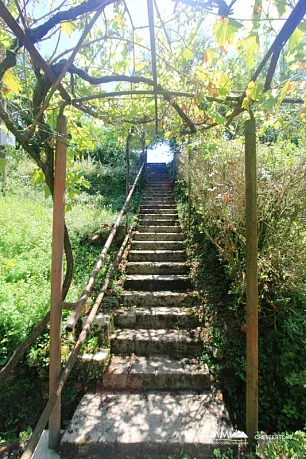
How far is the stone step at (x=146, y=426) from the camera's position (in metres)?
1.66

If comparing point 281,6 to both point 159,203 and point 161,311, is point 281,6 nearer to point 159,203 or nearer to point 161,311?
point 161,311

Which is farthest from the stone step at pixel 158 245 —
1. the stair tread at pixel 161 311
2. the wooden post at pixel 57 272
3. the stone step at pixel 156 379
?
the wooden post at pixel 57 272

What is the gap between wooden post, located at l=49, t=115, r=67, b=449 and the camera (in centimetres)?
163

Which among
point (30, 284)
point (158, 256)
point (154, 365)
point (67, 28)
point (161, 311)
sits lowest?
point (154, 365)

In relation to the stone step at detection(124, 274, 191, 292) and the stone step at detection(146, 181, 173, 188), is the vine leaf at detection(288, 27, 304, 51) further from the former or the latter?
the stone step at detection(146, 181, 173, 188)

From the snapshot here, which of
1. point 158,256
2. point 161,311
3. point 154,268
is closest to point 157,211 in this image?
point 158,256

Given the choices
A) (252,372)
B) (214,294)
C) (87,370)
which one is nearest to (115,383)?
(87,370)

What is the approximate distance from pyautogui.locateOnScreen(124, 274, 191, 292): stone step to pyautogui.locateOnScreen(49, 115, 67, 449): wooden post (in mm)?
1843

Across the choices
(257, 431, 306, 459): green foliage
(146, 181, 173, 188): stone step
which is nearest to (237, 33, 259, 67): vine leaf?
(257, 431, 306, 459): green foliage

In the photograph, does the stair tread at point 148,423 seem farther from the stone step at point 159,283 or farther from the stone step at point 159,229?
the stone step at point 159,229

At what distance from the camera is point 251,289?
1646mm

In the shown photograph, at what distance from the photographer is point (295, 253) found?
7.89ft

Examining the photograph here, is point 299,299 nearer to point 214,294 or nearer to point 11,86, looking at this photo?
point 214,294

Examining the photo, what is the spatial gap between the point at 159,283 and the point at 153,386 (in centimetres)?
141
